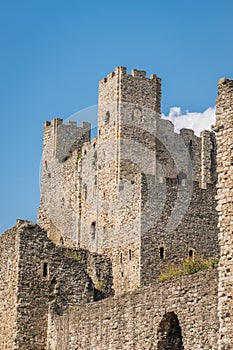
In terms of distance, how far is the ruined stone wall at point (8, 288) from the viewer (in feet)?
115

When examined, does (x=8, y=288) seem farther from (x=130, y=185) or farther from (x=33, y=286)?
(x=130, y=185)

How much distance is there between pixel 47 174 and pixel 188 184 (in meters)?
18.3

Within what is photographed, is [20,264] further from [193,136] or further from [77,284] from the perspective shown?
[193,136]

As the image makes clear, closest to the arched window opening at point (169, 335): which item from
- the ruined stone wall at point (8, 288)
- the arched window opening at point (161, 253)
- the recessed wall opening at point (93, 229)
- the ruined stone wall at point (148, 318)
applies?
the ruined stone wall at point (148, 318)

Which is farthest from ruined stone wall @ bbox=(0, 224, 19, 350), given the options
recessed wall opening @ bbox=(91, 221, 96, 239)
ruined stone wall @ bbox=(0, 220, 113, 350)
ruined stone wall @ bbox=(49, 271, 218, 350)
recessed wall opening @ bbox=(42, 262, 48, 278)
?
recessed wall opening @ bbox=(91, 221, 96, 239)

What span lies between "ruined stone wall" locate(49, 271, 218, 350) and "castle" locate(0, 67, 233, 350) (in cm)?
3

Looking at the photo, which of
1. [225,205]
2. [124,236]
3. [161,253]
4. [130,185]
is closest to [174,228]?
[161,253]

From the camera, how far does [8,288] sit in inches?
1419

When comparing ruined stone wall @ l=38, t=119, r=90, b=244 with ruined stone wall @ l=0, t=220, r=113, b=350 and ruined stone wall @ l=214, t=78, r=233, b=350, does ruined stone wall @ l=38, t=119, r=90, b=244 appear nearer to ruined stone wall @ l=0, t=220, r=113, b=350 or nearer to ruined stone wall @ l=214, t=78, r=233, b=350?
ruined stone wall @ l=0, t=220, r=113, b=350

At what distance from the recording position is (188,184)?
148 feet

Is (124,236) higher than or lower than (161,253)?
higher

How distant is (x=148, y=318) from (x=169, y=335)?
32.9 inches

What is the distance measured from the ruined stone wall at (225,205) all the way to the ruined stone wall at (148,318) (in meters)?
1.43

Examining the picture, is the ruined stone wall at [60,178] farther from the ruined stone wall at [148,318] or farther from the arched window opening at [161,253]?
the ruined stone wall at [148,318]
